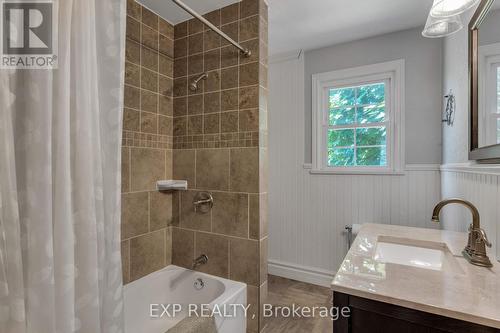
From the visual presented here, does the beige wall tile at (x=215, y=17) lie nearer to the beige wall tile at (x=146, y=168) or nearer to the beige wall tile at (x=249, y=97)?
the beige wall tile at (x=249, y=97)

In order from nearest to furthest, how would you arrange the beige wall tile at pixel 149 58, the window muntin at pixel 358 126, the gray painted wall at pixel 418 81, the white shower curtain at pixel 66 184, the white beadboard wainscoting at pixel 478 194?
the white shower curtain at pixel 66 184 < the white beadboard wainscoting at pixel 478 194 < the beige wall tile at pixel 149 58 < the gray painted wall at pixel 418 81 < the window muntin at pixel 358 126

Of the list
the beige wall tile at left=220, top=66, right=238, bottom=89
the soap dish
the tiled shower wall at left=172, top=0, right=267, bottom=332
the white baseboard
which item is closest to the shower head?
the tiled shower wall at left=172, top=0, right=267, bottom=332

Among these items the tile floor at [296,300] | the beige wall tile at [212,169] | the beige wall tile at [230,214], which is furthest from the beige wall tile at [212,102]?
the tile floor at [296,300]

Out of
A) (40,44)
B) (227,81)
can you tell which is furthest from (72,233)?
(227,81)

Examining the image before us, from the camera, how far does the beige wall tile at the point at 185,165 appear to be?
1.89 metres

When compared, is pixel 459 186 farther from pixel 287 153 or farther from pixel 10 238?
pixel 10 238

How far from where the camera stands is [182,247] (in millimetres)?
1943

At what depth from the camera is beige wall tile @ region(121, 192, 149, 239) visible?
1.63 m

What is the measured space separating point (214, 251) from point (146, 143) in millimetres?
955

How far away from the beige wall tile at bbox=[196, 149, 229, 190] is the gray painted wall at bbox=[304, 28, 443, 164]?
171 centimetres

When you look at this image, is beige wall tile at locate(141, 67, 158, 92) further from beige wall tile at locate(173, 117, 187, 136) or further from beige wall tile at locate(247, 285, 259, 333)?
beige wall tile at locate(247, 285, 259, 333)

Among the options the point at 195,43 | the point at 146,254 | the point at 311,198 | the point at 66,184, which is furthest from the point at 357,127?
the point at 66,184

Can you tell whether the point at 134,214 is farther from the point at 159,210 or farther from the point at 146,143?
the point at 146,143

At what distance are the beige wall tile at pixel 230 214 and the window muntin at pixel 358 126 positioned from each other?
131 cm
